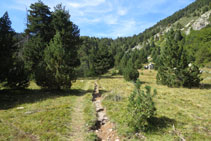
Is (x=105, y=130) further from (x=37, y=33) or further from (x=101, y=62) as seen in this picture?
(x=101, y=62)

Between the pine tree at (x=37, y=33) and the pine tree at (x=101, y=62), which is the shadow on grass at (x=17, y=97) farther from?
the pine tree at (x=101, y=62)

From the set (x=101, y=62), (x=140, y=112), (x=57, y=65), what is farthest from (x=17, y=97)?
(x=101, y=62)

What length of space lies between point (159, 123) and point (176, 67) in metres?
16.3

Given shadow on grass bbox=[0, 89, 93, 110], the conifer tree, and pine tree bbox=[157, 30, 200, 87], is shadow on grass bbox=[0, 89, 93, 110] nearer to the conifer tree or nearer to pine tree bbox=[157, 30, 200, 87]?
the conifer tree

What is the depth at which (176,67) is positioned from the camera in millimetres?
Result: 20281

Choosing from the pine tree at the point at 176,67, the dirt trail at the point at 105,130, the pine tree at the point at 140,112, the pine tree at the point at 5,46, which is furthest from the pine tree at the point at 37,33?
the pine tree at the point at 176,67

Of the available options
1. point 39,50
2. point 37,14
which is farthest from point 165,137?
point 37,14

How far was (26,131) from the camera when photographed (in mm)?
6188

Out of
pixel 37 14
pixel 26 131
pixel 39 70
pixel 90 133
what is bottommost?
pixel 90 133

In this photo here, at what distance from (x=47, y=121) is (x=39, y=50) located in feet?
68.3

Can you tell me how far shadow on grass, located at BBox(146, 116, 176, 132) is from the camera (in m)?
6.53

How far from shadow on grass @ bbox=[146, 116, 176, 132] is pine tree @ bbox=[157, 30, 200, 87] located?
15168 mm

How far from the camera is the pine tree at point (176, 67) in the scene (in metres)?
19.7

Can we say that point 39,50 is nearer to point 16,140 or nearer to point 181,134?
point 16,140
